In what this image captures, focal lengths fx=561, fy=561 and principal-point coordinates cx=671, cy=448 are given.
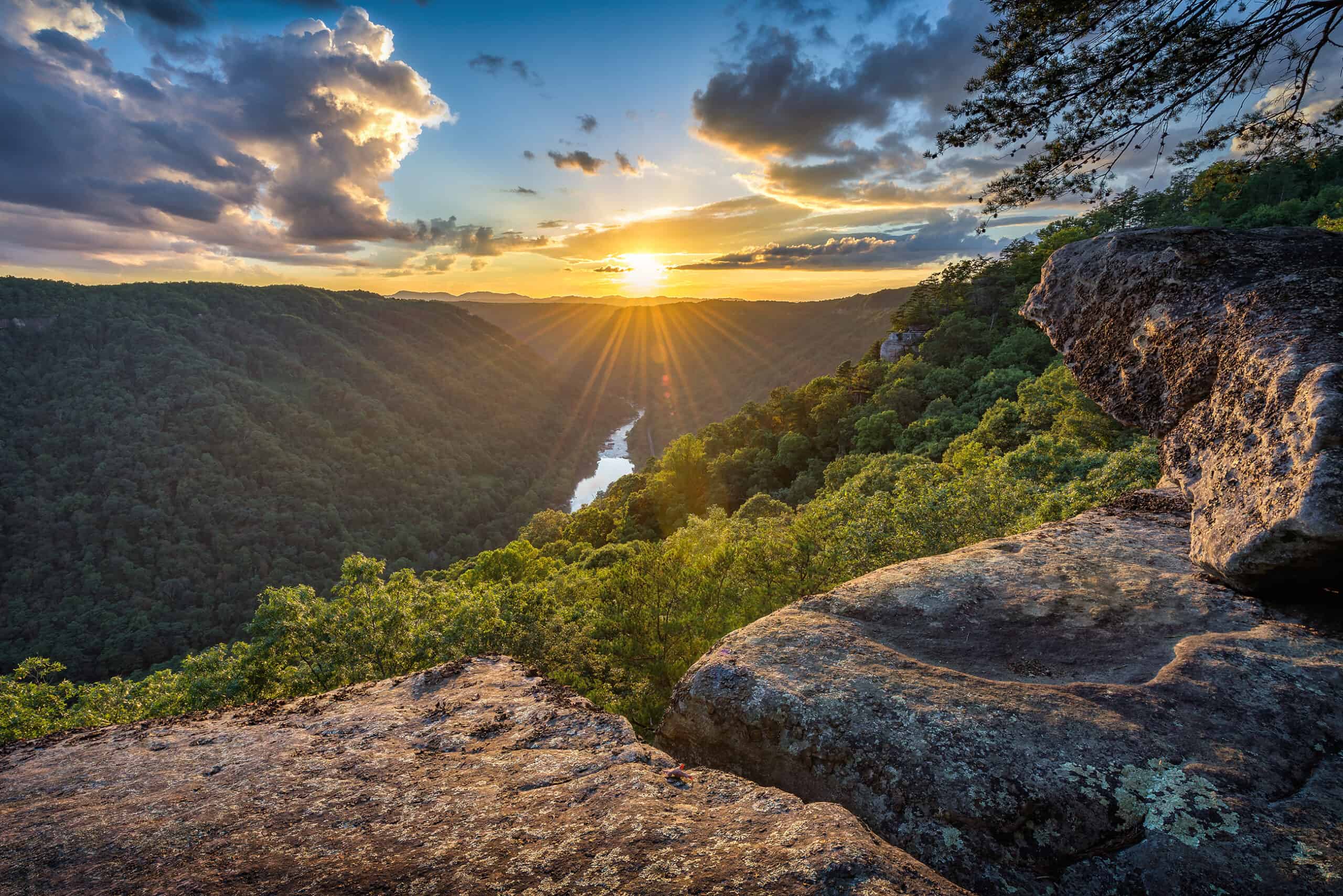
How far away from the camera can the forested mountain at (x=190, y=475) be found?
95.9 m

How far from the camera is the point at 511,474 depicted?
168 metres

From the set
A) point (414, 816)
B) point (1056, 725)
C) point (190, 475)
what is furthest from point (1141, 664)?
point (190, 475)

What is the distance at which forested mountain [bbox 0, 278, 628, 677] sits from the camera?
9588cm

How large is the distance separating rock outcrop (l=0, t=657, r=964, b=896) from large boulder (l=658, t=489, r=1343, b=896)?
99 centimetres

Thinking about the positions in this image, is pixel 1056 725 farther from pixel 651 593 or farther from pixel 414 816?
pixel 651 593

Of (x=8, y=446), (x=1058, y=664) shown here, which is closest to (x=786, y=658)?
(x=1058, y=664)

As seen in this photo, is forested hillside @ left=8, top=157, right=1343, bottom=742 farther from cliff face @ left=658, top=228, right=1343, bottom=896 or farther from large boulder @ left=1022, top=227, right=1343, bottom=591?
cliff face @ left=658, top=228, right=1343, bottom=896

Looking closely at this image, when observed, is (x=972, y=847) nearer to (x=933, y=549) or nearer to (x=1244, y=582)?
(x=1244, y=582)

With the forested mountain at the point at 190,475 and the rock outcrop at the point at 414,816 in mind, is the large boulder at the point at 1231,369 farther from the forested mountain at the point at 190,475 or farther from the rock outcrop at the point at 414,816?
the forested mountain at the point at 190,475

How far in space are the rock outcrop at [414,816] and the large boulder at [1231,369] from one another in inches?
225

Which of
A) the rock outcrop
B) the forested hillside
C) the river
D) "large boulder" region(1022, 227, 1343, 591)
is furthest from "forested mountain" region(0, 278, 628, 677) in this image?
"large boulder" region(1022, 227, 1343, 591)

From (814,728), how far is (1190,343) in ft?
26.0

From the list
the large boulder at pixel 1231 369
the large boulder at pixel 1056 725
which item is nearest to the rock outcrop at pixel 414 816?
the large boulder at pixel 1056 725

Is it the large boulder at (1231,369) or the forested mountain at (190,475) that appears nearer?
the large boulder at (1231,369)
